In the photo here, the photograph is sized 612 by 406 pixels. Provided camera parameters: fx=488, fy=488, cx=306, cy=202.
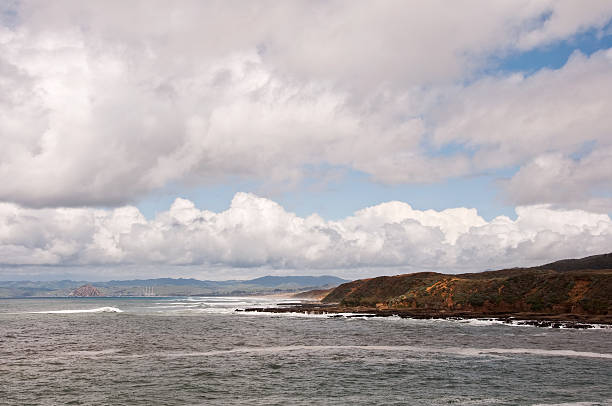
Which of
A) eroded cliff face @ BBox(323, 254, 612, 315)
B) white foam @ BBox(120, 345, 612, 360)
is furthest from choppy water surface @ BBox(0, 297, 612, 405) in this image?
eroded cliff face @ BBox(323, 254, 612, 315)

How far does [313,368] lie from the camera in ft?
166

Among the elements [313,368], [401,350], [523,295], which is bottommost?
[401,350]

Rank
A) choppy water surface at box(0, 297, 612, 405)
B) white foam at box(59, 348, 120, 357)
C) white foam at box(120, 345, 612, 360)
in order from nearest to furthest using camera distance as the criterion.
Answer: choppy water surface at box(0, 297, 612, 405) → white foam at box(120, 345, 612, 360) → white foam at box(59, 348, 120, 357)

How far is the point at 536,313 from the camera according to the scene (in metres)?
118

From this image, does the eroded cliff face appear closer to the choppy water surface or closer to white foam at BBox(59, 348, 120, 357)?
the choppy water surface

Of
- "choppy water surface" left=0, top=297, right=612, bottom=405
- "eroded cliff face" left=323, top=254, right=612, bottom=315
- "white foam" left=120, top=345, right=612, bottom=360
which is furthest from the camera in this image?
"eroded cliff face" left=323, top=254, right=612, bottom=315

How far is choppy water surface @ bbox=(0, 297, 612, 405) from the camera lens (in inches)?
1484

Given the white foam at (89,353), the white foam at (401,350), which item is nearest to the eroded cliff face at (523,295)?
the white foam at (401,350)

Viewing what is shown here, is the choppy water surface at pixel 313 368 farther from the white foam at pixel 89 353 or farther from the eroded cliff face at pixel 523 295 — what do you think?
the eroded cliff face at pixel 523 295

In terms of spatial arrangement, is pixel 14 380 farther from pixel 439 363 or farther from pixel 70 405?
pixel 439 363

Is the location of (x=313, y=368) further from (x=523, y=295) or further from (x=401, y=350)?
(x=523, y=295)

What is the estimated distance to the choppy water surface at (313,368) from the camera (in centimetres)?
3769

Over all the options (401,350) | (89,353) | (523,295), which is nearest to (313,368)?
(401,350)

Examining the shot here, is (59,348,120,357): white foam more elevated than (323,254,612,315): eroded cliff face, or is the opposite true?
(323,254,612,315): eroded cliff face
